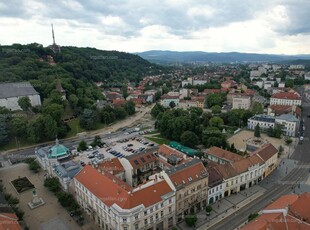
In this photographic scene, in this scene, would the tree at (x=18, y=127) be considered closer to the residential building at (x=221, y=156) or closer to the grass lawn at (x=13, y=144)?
the grass lawn at (x=13, y=144)

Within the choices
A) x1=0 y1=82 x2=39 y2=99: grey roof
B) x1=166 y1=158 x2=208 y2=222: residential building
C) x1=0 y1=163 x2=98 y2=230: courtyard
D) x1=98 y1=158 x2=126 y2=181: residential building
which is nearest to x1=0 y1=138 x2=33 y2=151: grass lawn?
x1=0 y1=163 x2=98 y2=230: courtyard

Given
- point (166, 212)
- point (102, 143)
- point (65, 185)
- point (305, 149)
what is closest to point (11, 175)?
point (65, 185)

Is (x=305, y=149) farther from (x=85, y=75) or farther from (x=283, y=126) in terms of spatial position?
(x=85, y=75)

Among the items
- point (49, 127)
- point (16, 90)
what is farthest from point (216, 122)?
point (16, 90)

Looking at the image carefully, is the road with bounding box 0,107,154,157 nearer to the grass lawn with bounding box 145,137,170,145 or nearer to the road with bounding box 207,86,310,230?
the grass lawn with bounding box 145,137,170,145

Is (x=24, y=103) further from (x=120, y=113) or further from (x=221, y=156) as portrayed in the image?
(x=221, y=156)
